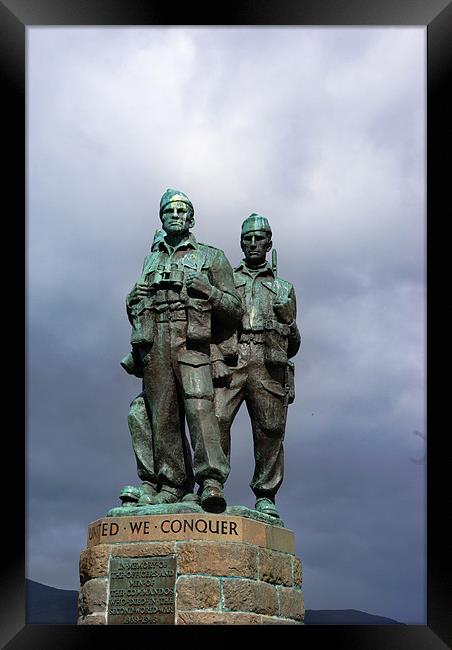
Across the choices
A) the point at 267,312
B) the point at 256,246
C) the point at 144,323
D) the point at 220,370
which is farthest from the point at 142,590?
the point at 256,246

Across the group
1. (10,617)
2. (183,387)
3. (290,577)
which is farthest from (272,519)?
(10,617)

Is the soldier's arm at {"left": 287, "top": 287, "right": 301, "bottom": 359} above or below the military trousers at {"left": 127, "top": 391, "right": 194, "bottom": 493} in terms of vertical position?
above

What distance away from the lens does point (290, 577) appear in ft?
66.7

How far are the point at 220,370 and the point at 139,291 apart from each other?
1420mm

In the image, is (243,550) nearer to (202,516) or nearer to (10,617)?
(202,516)

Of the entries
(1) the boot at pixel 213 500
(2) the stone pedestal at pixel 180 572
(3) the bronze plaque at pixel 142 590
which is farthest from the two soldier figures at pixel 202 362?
(3) the bronze plaque at pixel 142 590

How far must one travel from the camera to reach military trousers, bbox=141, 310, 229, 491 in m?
19.9

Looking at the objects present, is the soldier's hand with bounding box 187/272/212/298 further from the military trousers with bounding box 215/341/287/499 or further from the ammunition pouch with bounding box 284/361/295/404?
the ammunition pouch with bounding box 284/361/295/404

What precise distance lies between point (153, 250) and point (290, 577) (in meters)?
4.43

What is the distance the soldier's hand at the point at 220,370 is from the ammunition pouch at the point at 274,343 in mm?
635

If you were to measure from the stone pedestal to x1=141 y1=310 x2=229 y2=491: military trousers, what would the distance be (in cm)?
86

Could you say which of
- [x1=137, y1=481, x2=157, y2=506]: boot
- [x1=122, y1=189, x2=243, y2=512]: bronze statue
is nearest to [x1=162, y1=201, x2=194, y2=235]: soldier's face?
[x1=122, y1=189, x2=243, y2=512]: bronze statue

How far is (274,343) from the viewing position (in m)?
20.9

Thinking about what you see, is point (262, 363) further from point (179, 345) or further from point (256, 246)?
point (256, 246)
